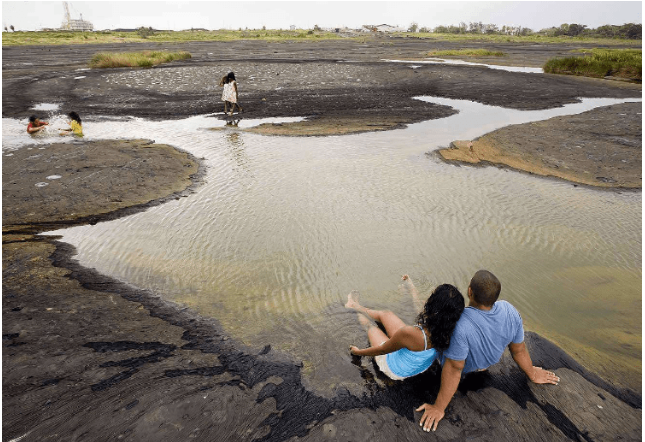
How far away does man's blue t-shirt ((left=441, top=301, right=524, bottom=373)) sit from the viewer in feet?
9.96

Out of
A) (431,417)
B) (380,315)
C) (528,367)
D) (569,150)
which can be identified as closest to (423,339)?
(431,417)

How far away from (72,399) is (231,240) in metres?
3.60

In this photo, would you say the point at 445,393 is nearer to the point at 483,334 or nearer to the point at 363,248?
the point at 483,334

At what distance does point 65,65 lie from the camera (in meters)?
31.1

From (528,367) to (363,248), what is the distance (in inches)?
126

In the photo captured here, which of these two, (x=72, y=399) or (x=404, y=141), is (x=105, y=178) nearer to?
(x=72, y=399)

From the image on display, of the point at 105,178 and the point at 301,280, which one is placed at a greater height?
the point at 105,178

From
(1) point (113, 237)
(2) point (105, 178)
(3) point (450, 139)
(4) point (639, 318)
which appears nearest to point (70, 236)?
(1) point (113, 237)

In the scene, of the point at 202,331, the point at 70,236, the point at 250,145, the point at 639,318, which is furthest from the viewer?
the point at 250,145

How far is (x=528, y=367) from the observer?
11.2 feet

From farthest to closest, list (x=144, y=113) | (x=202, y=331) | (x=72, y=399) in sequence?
1. (x=144, y=113)
2. (x=202, y=331)
3. (x=72, y=399)

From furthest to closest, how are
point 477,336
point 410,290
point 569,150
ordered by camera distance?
point 569,150
point 410,290
point 477,336

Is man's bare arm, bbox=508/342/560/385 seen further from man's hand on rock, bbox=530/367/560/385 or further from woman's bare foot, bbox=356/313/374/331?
woman's bare foot, bbox=356/313/374/331

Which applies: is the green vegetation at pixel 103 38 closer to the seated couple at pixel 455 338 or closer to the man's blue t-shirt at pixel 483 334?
the seated couple at pixel 455 338
